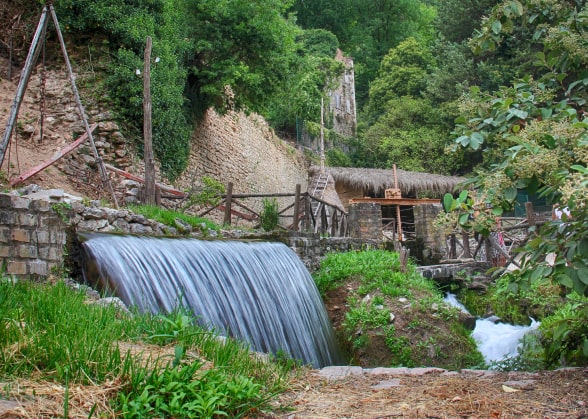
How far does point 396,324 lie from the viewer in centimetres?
770

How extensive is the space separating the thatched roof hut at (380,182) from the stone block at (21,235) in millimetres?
15802

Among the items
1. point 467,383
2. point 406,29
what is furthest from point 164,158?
point 406,29

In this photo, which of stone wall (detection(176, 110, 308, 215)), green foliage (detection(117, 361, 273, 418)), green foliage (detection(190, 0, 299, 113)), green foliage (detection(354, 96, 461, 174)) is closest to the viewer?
green foliage (detection(117, 361, 273, 418))

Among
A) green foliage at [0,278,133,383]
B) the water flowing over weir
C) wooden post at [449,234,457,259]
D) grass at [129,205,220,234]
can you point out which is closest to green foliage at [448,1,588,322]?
green foliage at [0,278,133,383]

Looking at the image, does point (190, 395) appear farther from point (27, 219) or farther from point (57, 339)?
point (27, 219)

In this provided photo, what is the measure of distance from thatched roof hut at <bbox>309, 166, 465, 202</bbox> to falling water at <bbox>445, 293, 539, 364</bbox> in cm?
1055

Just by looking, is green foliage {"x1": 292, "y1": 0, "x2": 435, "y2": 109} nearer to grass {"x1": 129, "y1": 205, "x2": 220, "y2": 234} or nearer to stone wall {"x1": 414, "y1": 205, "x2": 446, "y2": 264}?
stone wall {"x1": 414, "y1": 205, "x2": 446, "y2": 264}

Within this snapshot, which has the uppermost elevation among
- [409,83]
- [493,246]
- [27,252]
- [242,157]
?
[409,83]

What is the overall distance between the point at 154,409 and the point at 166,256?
12.4ft

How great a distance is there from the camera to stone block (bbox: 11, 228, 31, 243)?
15.7 feet

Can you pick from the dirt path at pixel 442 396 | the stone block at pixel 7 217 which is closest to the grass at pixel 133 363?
the dirt path at pixel 442 396

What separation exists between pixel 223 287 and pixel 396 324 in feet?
9.40

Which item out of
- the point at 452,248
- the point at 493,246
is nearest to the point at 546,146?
the point at 493,246

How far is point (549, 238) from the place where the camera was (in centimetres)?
337
